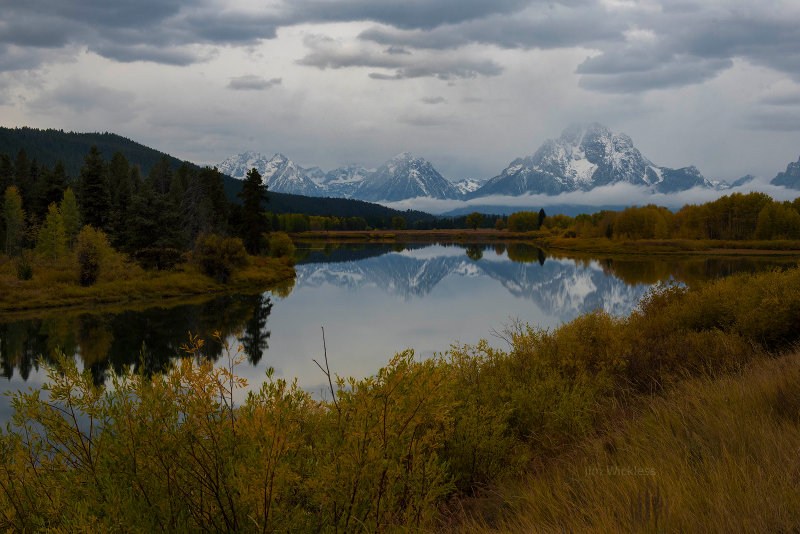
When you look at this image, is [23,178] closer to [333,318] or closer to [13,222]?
[13,222]

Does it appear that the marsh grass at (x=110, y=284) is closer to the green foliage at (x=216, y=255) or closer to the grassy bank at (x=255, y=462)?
the green foliage at (x=216, y=255)

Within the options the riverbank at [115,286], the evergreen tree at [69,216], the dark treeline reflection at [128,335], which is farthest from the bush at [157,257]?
the dark treeline reflection at [128,335]

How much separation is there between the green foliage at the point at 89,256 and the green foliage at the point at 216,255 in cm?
1085

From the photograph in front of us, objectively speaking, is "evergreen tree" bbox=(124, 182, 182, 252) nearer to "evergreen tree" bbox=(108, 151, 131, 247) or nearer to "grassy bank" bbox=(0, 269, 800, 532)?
"evergreen tree" bbox=(108, 151, 131, 247)

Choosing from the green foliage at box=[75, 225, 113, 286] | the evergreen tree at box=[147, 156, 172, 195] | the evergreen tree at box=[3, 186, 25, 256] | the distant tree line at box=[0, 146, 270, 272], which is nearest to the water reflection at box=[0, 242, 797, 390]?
the green foliage at box=[75, 225, 113, 286]

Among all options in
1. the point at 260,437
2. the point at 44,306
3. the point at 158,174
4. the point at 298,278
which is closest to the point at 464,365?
the point at 260,437

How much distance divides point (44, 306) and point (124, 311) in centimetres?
660

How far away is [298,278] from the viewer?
7300 centimetres

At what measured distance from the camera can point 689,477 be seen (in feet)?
16.1

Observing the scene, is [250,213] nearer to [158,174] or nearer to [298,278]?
[298,278]

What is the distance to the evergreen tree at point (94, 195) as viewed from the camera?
2653 inches

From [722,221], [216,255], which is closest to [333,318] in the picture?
[216,255]

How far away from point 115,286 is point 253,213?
2712cm

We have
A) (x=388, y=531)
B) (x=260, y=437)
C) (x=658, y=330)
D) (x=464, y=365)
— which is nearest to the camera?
(x=260, y=437)
